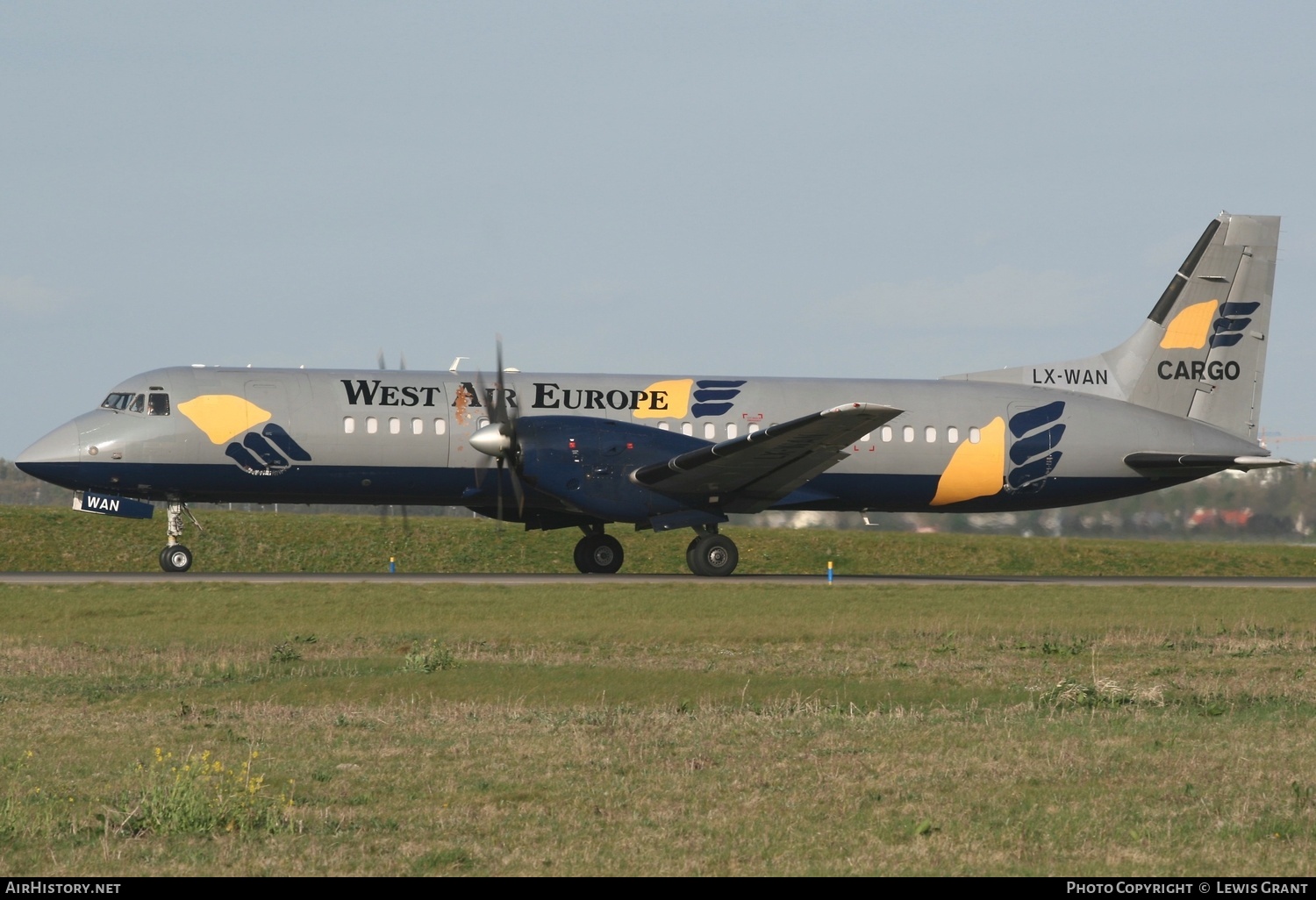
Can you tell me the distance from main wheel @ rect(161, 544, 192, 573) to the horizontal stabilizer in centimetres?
2160

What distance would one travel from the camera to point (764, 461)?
29.4 m

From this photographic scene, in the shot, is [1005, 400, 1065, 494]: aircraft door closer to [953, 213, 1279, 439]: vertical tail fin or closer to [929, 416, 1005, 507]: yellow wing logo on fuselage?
[929, 416, 1005, 507]: yellow wing logo on fuselage

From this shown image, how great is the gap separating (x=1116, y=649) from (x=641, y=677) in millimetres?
8649

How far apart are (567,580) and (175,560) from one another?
8702 mm

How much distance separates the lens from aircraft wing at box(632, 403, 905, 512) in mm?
27844

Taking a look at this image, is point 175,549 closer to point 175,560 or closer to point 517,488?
point 175,560

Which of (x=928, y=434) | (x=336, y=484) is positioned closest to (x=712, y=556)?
(x=928, y=434)

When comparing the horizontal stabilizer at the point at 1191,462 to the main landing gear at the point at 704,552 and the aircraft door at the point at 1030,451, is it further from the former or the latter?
the main landing gear at the point at 704,552

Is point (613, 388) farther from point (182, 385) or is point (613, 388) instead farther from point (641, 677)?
point (641, 677)

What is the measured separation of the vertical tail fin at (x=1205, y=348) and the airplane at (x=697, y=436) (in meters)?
0.05

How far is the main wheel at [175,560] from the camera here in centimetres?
3086

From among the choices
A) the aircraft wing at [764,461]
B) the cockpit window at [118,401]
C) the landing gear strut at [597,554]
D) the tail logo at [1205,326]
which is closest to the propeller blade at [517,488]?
the aircraft wing at [764,461]

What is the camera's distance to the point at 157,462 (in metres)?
30.2
